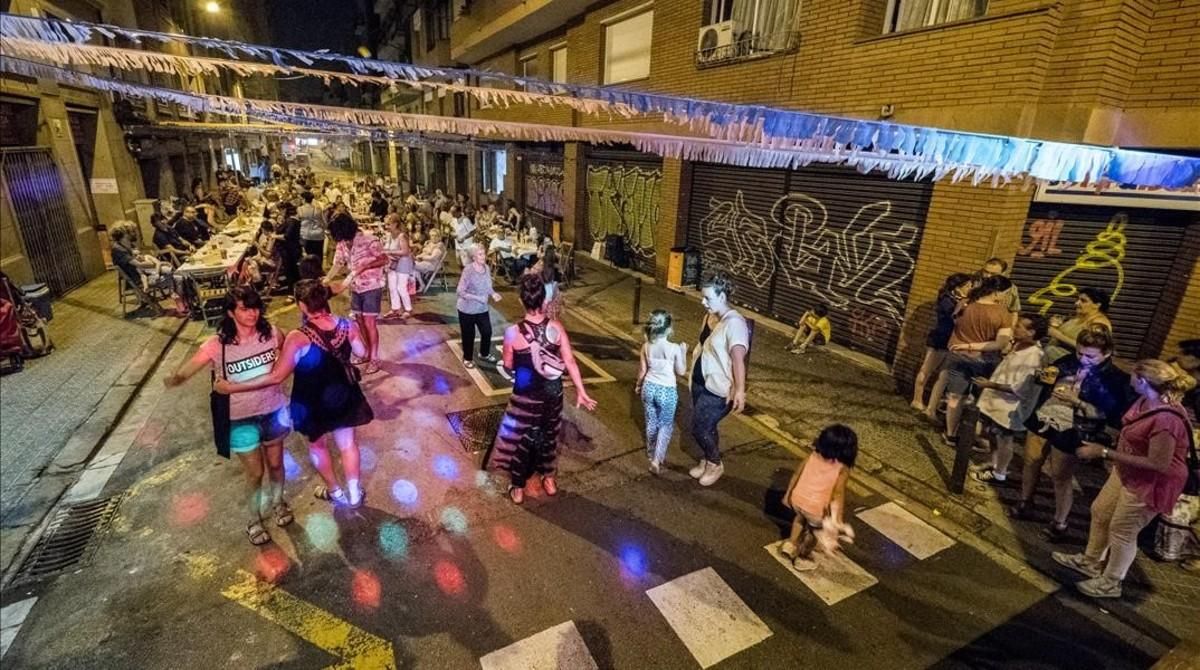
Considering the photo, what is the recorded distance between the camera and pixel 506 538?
14.6 feet

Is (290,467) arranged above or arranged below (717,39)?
below

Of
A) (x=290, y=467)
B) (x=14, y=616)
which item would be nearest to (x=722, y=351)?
(x=290, y=467)

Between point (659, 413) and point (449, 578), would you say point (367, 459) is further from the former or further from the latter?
point (659, 413)

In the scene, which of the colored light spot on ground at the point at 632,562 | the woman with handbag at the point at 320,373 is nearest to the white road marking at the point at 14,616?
the woman with handbag at the point at 320,373

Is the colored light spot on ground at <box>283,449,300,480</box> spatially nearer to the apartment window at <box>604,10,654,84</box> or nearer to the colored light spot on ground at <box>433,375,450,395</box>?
the colored light spot on ground at <box>433,375,450,395</box>

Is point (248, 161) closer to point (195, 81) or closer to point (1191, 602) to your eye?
point (195, 81)

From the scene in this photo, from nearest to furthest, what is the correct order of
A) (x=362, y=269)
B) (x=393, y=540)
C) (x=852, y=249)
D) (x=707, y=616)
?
(x=707, y=616)
(x=393, y=540)
(x=362, y=269)
(x=852, y=249)

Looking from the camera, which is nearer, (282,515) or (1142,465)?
(1142,465)

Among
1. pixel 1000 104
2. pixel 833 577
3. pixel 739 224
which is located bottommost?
pixel 833 577

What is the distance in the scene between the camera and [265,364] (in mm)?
3969

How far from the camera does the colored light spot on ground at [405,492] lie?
486 centimetres

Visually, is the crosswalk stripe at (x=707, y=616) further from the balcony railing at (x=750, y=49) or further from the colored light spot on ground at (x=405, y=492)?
the balcony railing at (x=750, y=49)

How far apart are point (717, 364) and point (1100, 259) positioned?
546cm

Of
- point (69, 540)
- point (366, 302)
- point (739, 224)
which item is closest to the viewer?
point (69, 540)
